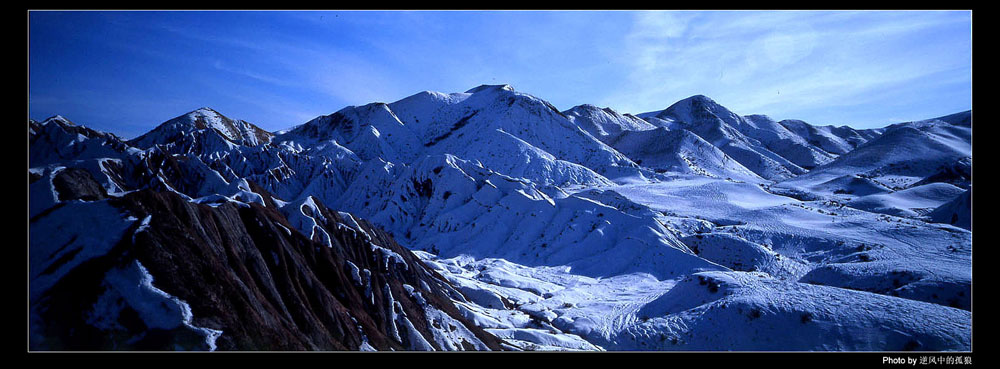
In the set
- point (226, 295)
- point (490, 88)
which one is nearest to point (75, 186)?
point (226, 295)

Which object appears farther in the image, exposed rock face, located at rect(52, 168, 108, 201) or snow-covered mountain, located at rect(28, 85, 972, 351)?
exposed rock face, located at rect(52, 168, 108, 201)

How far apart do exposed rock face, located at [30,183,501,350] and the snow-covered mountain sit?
0.08 metres

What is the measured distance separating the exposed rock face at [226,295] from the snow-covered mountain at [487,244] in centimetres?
8

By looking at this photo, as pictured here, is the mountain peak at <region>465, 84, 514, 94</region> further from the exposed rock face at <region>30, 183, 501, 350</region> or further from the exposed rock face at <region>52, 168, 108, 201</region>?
the exposed rock face at <region>52, 168, 108, 201</region>

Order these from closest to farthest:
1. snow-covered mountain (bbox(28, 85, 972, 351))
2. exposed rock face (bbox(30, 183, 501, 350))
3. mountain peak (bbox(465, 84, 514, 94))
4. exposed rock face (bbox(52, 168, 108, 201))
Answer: exposed rock face (bbox(30, 183, 501, 350))
snow-covered mountain (bbox(28, 85, 972, 351))
exposed rock face (bbox(52, 168, 108, 201))
mountain peak (bbox(465, 84, 514, 94))

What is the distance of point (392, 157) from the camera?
113 metres

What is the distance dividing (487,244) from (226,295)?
151ft

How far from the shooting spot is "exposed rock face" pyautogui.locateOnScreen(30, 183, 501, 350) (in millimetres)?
12148

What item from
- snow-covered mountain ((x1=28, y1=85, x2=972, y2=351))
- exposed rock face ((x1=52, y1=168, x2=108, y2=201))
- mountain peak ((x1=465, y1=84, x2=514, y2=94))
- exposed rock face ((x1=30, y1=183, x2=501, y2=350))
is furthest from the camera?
mountain peak ((x1=465, y1=84, x2=514, y2=94))

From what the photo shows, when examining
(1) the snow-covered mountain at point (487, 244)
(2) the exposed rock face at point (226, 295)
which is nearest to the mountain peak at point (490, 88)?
(1) the snow-covered mountain at point (487, 244)

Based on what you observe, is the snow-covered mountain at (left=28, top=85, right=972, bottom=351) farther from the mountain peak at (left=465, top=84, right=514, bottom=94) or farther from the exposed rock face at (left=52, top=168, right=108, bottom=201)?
the mountain peak at (left=465, top=84, right=514, bottom=94)

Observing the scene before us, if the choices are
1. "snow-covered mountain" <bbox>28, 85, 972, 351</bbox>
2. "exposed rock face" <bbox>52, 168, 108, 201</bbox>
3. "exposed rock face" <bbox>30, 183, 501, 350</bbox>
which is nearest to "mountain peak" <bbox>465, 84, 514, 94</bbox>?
"snow-covered mountain" <bbox>28, 85, 972, 351</bbox>

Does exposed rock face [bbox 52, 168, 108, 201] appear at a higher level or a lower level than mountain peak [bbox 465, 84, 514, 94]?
lower
